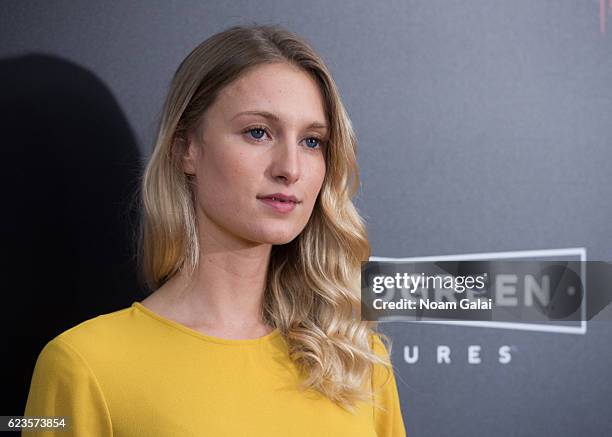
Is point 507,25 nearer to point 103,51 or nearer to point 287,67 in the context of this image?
point 287,67

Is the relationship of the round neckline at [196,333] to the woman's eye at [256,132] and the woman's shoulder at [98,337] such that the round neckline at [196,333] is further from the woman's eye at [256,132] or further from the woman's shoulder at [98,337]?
the woman's eye at [256,132]

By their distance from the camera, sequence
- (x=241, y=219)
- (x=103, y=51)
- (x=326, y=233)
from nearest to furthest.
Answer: (x=241, y=219) < (x=326, y=233) < (x=103, y=51)

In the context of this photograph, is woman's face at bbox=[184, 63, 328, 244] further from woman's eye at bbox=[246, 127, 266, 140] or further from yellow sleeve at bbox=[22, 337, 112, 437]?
yellow sleeve at bbox=[22, 337, 112, 437]

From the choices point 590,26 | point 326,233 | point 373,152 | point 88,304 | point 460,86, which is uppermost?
point 590,26

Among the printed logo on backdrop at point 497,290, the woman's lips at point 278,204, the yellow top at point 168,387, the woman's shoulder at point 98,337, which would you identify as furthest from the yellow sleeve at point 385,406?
the woman's shoulder at point 98,337

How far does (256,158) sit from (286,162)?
5 centimetres

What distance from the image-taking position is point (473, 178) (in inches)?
72.6

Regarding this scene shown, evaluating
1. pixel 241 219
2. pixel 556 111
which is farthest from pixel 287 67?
pixel 556 111

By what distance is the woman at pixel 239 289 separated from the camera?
4.33 ft

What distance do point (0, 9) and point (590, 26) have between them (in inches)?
51.3

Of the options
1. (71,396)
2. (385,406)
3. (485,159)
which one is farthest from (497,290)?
(71,396)

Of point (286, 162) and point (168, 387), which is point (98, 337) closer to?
point (168, 387)

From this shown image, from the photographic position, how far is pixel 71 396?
4.25 ft

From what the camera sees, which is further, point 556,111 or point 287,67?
point 556,111
